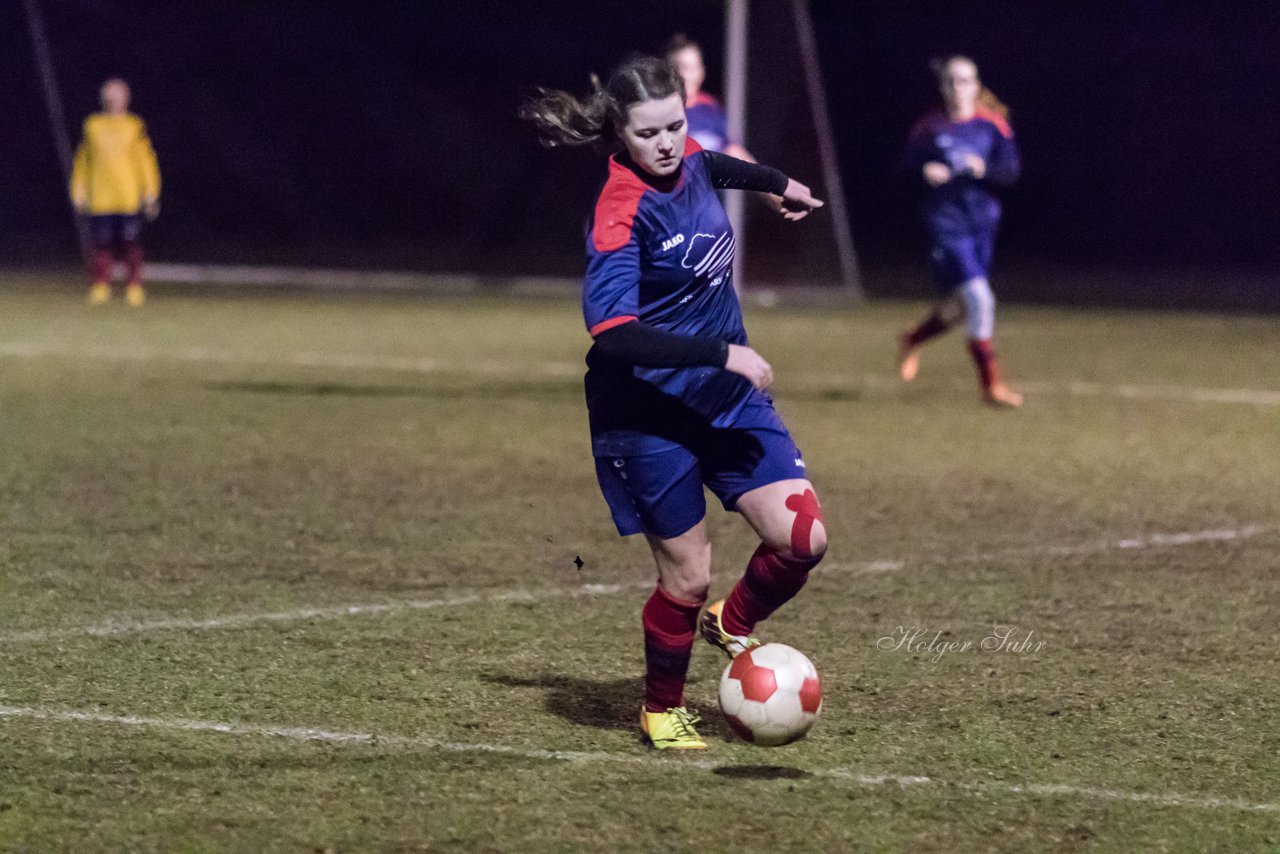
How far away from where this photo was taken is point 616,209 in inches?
185

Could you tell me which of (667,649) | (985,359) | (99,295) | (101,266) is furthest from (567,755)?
(101,266)

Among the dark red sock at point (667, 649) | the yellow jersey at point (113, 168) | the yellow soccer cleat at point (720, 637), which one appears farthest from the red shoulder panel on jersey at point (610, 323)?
the yellow jersey at point (113, 168)

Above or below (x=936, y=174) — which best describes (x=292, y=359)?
below

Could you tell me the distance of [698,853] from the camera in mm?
3996

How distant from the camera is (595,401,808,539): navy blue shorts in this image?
4.86 meters

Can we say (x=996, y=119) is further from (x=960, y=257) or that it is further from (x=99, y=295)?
(x=99, y=295)

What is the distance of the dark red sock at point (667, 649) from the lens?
192 inches

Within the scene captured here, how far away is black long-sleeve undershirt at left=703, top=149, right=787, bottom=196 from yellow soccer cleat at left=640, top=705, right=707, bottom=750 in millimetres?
1388

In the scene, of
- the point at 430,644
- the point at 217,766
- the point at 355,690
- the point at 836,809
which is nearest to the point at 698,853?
the point at 836,809

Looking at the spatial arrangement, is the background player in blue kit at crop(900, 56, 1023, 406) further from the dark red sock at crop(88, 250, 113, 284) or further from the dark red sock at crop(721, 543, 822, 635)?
the dark red sock at crop(88, 250, 113, 284)

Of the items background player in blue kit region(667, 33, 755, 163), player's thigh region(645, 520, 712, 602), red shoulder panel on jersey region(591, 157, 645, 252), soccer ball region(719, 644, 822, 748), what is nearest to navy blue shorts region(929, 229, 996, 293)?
background player in blue kit region(667, 33, 755, 163)

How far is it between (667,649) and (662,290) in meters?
0.90

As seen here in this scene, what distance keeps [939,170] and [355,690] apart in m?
7.07

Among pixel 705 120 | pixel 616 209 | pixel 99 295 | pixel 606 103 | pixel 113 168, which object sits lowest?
pixel 99 295
